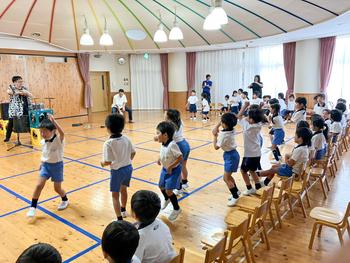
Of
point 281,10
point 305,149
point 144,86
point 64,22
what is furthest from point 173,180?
point 144,86

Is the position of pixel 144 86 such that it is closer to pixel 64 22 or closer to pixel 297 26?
pixel 64 22

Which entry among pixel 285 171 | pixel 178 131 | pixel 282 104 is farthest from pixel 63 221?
pixel 282 104

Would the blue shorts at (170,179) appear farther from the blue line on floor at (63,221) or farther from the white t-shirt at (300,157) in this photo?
the white t-shirt at (300,157)

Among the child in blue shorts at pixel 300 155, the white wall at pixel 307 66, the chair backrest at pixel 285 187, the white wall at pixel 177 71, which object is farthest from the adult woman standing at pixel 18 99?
the white wall at pixel 307 66

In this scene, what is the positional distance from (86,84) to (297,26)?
929 cm

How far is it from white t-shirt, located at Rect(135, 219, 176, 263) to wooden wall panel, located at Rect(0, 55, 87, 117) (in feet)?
34.8

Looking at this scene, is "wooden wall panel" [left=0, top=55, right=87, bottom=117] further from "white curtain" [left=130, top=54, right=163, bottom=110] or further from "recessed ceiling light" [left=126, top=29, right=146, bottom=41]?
"recessed ceiling light" [left=126, top=29, right=146, bottom=41]

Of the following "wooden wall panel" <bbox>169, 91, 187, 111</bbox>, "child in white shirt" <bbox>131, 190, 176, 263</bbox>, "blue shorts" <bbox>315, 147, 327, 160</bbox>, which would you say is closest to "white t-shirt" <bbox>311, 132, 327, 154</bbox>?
"blue shorts" <bbox>315, 147, 327, 160</bbox>

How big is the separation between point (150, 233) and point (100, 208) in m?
2.25

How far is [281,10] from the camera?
231 inches

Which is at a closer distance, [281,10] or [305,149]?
[305,149]

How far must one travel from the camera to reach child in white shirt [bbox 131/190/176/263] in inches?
70.5

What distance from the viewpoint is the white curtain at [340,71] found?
396 inches

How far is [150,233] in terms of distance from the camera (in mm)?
1824
